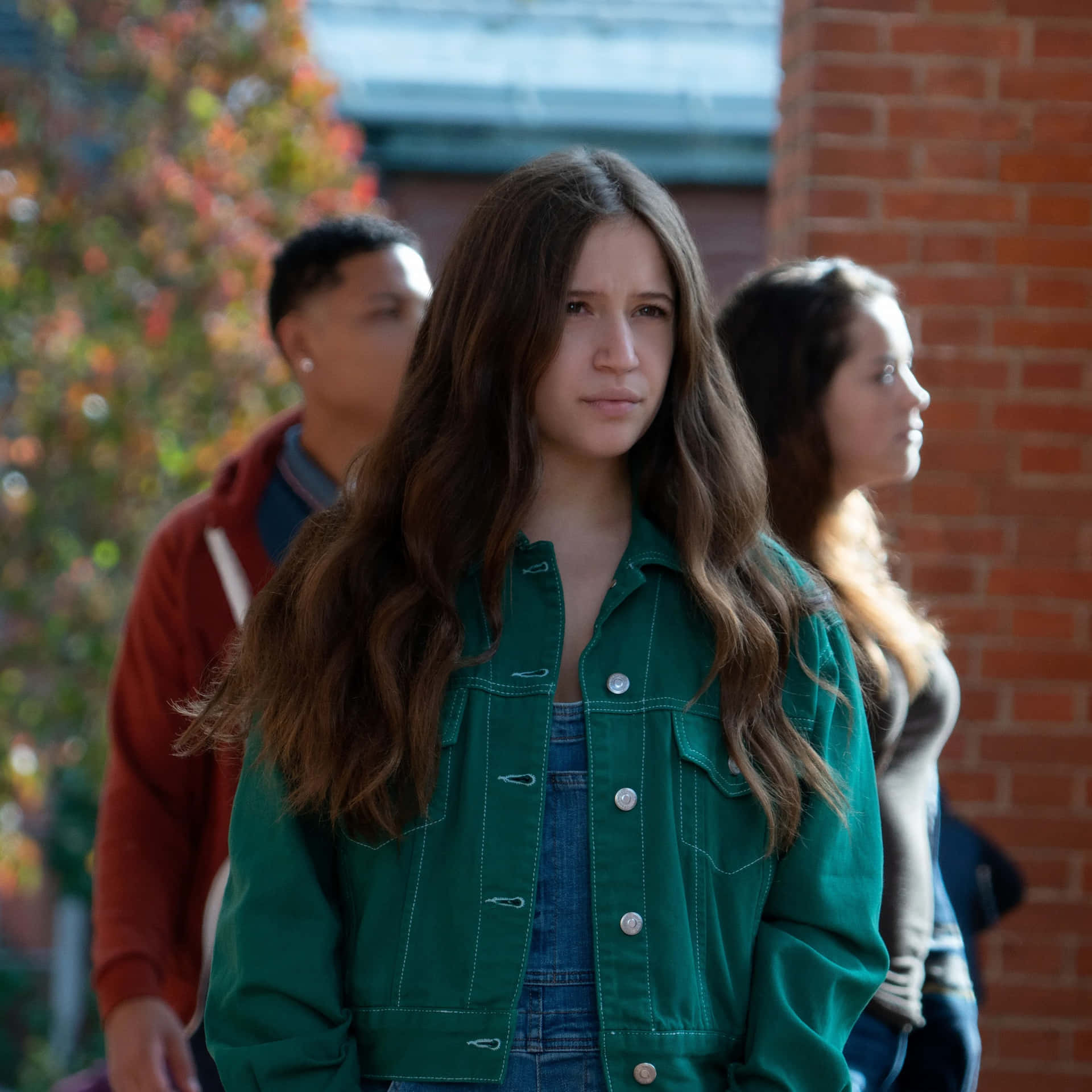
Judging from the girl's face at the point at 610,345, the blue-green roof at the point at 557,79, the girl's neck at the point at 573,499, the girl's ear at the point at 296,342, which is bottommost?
the girl's neck at the point at 573,499

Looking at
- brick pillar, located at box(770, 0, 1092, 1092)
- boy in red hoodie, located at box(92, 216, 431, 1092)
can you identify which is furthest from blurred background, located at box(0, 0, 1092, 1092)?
boy in red hoodie, located at box(92, 216, 431, 1092)

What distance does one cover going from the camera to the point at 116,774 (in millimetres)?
2893

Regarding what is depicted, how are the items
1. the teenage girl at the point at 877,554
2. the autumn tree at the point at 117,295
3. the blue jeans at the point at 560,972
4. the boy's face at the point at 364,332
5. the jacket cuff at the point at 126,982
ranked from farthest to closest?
the autumn tree at the point at 117,295
the boy's face at the point at 364,332
the jacket cuff at the point at 126,982
the teenage girl at the point at 877,554
the blue jeans at the point at 560,972

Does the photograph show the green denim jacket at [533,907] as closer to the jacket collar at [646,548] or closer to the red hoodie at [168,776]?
the jacket collar at [646,548]

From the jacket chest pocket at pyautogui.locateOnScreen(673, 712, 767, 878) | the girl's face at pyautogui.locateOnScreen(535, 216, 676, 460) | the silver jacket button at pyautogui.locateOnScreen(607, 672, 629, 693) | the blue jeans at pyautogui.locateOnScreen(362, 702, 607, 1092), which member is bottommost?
the blue jeans at pyautogui.locateOnScreen(362, 702, 607, 1092)

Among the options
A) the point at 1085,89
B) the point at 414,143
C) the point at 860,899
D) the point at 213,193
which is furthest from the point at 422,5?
the point at 860,899

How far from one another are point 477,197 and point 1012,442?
408cm

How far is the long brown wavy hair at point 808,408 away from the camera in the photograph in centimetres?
262

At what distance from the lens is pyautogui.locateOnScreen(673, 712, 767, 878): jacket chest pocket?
6.37ft

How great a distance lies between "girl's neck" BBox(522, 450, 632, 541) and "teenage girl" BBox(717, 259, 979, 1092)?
1.59 ft

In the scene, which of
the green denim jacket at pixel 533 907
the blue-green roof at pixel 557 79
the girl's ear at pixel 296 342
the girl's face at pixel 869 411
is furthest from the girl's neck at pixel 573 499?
the blue-green roof at pixel 557 79

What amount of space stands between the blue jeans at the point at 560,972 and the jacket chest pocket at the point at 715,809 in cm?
12

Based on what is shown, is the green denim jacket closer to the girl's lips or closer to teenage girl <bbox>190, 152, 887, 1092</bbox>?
teenage girl <bbox>190, 152, 887, 1092</bbox>

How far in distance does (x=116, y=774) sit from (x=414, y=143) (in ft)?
20.1
